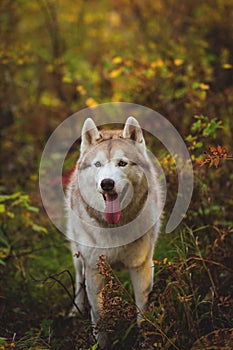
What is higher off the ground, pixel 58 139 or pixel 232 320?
pixel 58 139

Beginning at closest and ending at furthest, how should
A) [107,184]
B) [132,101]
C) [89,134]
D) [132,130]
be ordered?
[107,184] → [132,130] → [89,134] → [132,101]

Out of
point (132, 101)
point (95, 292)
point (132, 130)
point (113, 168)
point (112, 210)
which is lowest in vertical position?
point (95, 292)

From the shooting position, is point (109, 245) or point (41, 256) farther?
point (41, 256)

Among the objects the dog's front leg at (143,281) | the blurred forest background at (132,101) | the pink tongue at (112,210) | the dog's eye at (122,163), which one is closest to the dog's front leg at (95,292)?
the blurred forest background at (132,101)

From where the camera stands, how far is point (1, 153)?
6.68m

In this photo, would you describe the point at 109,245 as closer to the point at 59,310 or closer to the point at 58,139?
the point at 59,310

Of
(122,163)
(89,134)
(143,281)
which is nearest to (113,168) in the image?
(122,163)

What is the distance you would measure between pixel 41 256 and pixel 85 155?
1552 mm

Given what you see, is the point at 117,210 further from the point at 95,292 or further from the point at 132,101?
the point at 132,101

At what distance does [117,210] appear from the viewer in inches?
129

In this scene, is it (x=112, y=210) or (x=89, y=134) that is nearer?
(x=112, y=210)

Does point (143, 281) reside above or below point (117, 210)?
below

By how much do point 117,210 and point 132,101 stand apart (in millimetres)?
2832

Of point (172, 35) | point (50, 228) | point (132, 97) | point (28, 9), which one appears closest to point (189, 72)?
point (132, 97)
